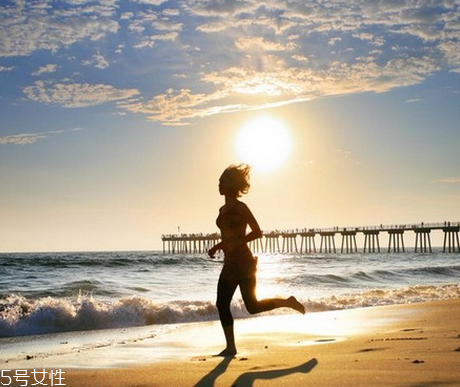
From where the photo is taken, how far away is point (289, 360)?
484cm

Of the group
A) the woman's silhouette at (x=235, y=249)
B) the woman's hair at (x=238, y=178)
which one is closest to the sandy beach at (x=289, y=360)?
the woman's silhouette at (x=235, y=249)

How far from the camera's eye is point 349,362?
4.47 metres

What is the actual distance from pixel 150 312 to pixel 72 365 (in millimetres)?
6244

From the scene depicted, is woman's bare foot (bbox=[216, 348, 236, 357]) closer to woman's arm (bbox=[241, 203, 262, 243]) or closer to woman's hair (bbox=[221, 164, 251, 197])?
woman's arm (bbox=[241, 203, 262, 243])

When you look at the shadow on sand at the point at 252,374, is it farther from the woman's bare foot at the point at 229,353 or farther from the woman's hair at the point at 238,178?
the woman's hair at the point at 238,178

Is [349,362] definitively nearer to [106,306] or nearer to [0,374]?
[0,374]

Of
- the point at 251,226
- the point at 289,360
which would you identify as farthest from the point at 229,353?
the point at 251,226

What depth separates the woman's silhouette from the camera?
5312 mm

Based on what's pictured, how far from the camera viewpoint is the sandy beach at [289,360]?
3.91 meters

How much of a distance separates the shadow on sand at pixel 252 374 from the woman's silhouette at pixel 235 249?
824 millimetres

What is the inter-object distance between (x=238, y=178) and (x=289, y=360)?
1.59 m

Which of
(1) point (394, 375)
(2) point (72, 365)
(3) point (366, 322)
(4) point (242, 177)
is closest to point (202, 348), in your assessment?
(2) point (72, 365)

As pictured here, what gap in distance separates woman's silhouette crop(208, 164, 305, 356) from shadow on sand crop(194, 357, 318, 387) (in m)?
0.82

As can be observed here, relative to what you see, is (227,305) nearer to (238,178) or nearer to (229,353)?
(229,353)
